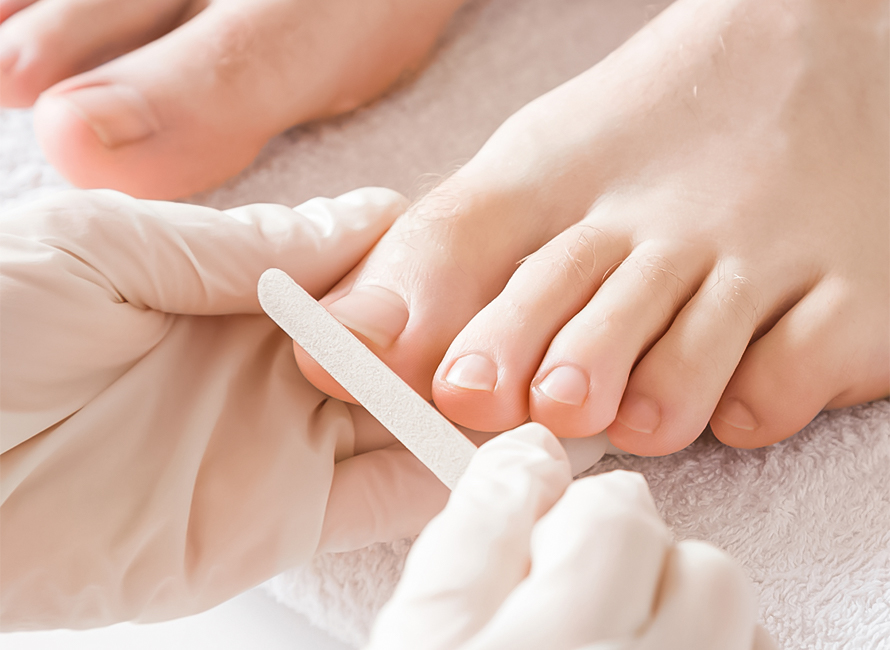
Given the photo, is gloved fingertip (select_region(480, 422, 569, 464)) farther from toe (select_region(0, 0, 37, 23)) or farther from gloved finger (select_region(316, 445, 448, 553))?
toe (select_region(0, 0, 37, 23))

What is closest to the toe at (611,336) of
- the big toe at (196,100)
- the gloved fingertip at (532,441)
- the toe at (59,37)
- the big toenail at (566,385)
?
the big toenail at (566,385)

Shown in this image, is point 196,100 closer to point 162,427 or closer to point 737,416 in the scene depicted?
point 162,427

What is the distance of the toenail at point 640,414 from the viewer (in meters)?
0.46

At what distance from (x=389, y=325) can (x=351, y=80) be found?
0.38 metres

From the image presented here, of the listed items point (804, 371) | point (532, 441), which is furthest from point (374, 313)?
point (804, 371)

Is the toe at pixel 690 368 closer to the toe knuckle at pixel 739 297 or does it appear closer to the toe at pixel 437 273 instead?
the toe knuckle at pixel 739 297

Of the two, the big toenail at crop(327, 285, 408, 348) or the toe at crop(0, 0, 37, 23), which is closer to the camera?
the big toenail at crop(327, 285, 408, 348)

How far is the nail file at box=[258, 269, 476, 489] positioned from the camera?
0.33m

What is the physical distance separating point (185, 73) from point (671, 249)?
17.7 inches

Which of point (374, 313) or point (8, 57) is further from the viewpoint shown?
point (8, 57)

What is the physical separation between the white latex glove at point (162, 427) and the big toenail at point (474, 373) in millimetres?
68

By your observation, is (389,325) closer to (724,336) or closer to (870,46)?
(724,336)

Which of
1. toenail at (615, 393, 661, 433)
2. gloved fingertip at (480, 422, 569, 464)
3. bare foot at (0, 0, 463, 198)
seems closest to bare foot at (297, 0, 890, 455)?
toenail at (615, 393, 661, 433)

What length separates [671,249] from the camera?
531mm
